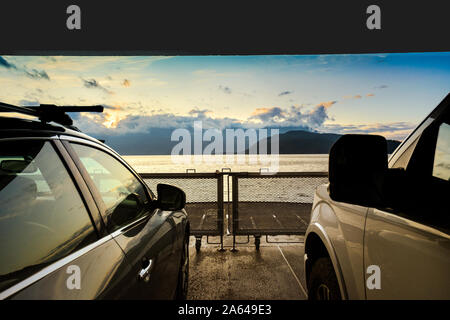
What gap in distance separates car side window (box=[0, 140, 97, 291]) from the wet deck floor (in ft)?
8.54

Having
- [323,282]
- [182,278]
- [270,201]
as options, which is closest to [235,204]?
[270,201]

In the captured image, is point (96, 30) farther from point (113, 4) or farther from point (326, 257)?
point (326, 257)

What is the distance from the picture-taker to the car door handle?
1331mm

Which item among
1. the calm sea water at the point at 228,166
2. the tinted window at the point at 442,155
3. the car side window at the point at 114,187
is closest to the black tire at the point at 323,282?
the tinted window at the point at 442,155

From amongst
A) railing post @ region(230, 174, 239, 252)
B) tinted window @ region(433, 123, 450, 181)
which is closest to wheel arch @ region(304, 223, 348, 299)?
tinted window @ region(433, 123, 450, 181)

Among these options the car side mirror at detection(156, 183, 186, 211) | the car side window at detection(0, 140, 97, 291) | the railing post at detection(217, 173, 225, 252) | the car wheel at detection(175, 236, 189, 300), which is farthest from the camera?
the railing post at detection(217, 173, 225, 252)

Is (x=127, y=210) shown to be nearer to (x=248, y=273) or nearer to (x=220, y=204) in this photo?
(x=248, y=273)

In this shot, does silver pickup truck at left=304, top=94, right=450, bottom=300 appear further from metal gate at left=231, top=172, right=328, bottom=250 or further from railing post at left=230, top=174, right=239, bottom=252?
railing post at left=230, top=174, right=239, bottom=252

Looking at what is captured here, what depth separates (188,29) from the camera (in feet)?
18.3

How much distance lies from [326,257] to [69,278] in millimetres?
1675

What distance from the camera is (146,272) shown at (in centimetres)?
140

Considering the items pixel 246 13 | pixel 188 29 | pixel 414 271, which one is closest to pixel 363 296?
pixel 414 271

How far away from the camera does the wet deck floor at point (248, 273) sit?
10.9 ft

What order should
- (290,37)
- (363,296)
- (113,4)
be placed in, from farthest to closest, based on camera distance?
(290,37)
(113,4)
(363,296)
